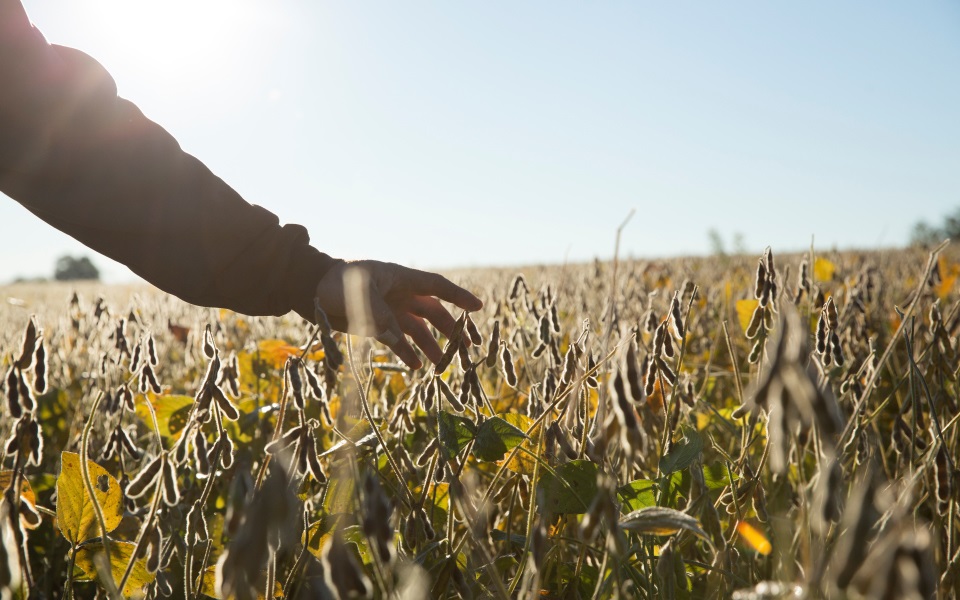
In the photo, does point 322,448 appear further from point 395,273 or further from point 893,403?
point 893,403

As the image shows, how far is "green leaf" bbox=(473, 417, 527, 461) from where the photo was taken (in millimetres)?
1188

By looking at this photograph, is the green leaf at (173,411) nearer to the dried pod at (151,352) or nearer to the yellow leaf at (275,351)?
the yellow leaf at (275,351)

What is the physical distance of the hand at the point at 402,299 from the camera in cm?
153

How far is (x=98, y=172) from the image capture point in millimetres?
1547

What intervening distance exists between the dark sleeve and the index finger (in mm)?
230

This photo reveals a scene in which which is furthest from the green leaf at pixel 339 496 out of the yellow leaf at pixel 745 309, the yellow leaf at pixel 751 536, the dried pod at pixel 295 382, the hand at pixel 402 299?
the yellow leaf at pixel 745 309

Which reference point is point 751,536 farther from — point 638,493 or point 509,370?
point 509,370

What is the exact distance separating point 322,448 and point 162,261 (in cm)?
62

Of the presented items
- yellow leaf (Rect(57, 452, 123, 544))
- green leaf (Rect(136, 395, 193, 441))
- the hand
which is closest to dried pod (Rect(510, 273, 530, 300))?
the hand

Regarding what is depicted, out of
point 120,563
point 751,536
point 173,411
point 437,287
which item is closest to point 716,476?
point 751,536

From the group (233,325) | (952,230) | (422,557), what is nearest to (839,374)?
(422,557)

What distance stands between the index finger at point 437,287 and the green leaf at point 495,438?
455 millimetres

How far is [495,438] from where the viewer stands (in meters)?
1.21

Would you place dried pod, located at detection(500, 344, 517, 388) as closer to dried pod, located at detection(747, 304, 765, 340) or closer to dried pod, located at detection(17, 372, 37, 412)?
dried pod, located at detection(747, 304, 765, 340)
